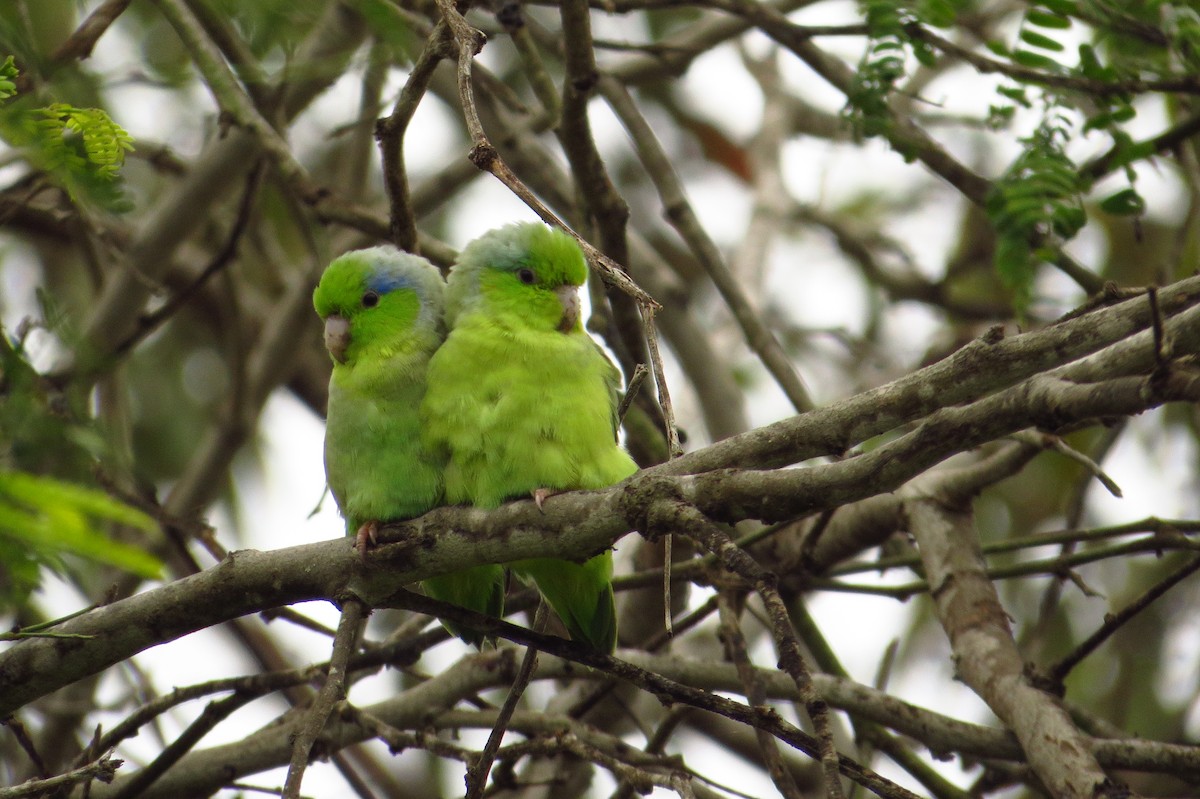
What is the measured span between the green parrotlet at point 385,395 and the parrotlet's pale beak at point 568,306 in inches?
14.4

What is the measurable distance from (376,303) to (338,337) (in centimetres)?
15

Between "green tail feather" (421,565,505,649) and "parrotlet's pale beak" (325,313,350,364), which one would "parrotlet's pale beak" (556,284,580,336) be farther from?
"green tail feather" (421,565,505,649)

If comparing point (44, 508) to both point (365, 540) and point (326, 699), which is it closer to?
point (326, 699)

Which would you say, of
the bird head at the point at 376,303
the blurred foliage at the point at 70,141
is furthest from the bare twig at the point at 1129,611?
the blurred foliage at the point at 70,141

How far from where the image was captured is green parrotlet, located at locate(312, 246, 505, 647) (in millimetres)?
3160

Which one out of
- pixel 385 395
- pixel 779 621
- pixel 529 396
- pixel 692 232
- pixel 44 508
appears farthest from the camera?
pixel 692 232

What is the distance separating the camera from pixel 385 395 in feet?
11.0

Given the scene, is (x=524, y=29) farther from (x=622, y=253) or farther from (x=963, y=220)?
(x=963, y=220)

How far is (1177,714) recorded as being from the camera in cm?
577

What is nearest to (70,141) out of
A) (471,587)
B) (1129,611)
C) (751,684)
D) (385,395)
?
(385,395)

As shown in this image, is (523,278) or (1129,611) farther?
(523,278)

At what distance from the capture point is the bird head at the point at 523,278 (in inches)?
139

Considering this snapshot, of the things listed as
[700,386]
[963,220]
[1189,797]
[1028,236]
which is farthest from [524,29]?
[963,220]

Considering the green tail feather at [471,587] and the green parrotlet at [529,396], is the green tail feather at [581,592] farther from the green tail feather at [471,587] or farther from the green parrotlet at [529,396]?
the green tail feather at [471,587]
